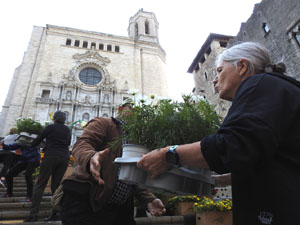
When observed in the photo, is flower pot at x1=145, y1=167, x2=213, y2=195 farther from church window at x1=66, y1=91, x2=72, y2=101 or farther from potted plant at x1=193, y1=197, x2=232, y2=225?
church window at x1=66, y1=91, x2=72, y2=101

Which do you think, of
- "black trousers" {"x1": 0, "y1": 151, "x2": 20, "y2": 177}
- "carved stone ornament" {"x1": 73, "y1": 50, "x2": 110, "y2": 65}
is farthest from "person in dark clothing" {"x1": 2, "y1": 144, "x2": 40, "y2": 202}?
"carved stone ornament" {"x1": 73, "y1": 50, "x2": 110, "y2": 65}

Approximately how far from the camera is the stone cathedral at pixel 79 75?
2358 cm

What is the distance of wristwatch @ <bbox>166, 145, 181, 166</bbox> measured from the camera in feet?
3.24

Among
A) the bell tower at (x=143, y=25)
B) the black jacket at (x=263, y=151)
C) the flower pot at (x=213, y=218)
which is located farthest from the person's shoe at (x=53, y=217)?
the bell tower at (x=143, y=25)

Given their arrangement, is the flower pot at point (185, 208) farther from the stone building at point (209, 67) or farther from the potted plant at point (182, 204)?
the stone building at point (209, 67)

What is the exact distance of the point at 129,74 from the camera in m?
28.9

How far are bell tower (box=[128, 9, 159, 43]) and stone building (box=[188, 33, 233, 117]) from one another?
18.5 m

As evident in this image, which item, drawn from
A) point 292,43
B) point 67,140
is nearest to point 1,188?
point 67,140

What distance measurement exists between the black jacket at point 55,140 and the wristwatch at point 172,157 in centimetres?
366

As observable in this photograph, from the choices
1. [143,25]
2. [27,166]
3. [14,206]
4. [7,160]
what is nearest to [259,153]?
[14,206]

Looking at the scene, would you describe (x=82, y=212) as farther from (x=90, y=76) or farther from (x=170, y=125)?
(x=90, y=76)

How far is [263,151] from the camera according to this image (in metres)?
0.81

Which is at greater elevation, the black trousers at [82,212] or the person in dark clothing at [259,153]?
the person in dark clothing at [259,153]

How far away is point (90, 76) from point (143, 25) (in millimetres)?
15349
